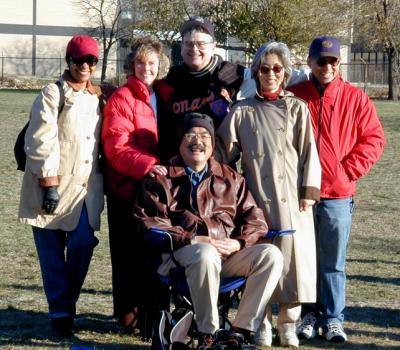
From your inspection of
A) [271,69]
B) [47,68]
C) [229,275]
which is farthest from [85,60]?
[47,68]

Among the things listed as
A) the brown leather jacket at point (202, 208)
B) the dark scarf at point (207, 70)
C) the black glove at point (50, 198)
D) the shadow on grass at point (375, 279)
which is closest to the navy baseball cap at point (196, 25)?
the dark scarf at point (207, 70)

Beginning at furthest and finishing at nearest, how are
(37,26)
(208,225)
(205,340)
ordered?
1. (37,26)
2. (208,225)
3. (205,340)

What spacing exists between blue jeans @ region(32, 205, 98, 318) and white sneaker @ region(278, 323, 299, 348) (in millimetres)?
1309

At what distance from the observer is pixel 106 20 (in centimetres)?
5903

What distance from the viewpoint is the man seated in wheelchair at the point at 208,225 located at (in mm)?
5602

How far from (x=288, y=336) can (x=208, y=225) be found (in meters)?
0.94

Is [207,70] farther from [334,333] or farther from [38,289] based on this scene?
[38,289]

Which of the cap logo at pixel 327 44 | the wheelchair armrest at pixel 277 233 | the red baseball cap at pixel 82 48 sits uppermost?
the cap logo at pixel 327 44

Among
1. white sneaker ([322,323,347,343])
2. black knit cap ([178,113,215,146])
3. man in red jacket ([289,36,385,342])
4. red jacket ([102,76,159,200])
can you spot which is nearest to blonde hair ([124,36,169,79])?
red jacket ([102,76,159,200])

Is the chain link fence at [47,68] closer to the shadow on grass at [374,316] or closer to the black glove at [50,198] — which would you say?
the shadow on grass at [374,316]

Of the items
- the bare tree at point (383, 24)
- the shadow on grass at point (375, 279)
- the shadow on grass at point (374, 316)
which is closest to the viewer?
the shadow on grass at point (374, 316)

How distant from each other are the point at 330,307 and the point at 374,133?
3.76ft

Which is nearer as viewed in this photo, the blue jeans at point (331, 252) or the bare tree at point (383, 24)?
the blue jeans at point (331, 252)

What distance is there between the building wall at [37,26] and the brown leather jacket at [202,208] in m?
55.5
